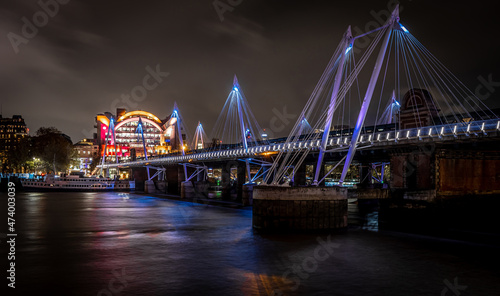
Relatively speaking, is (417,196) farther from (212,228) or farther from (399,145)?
(212,228)

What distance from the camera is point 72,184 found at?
4102 inches

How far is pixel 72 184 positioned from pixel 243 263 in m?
93.9

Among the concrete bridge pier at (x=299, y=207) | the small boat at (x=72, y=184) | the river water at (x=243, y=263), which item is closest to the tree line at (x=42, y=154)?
the small boat at (x=72, y=184)

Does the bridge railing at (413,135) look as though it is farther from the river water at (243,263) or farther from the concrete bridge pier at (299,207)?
the river water at (243,263)

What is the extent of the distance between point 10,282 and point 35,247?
9.28m

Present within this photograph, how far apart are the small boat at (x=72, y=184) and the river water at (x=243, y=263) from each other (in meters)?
72.2

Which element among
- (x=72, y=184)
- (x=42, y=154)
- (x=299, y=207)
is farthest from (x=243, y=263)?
(x=42, y=154)

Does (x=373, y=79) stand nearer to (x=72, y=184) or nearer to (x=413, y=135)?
(x=413, y=135)

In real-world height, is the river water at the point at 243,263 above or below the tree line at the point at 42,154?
below

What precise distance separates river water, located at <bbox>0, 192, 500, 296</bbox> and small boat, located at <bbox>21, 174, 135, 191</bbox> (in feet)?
237

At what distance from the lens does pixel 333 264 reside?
21.3m

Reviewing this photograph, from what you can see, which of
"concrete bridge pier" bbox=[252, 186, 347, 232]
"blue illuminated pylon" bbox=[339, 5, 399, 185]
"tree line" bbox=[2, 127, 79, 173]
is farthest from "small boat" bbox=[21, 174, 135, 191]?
"blue illuminated pylon" bbox=[339, 5, 399, 185]

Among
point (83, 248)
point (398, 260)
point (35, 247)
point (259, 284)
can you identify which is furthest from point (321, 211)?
point (35, 247)

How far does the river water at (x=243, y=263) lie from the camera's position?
55.7 ft
